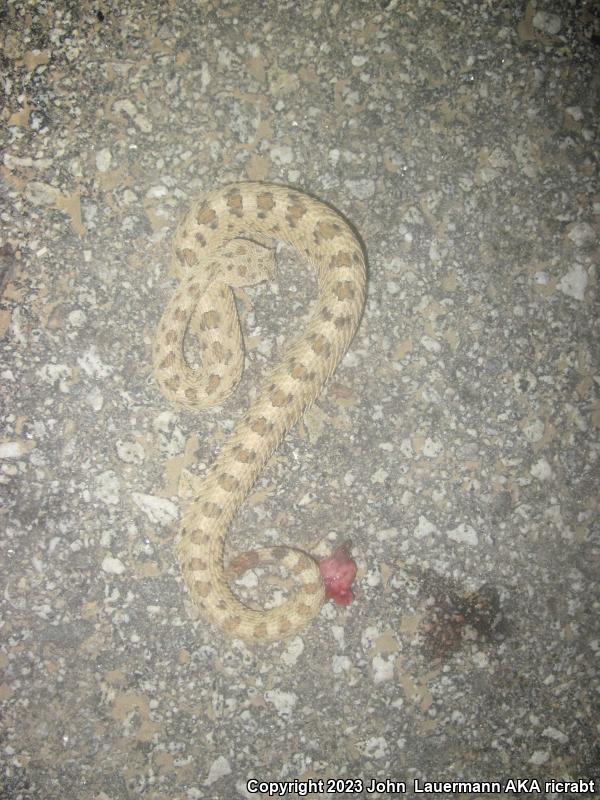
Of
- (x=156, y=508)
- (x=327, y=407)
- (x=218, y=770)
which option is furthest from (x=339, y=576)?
(x=218, y=770)

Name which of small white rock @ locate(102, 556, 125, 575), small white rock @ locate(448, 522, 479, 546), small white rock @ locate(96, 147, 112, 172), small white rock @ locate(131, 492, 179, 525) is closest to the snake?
small white rock @ locate(131, 492, 179, 525)

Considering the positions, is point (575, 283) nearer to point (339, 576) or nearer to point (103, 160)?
point (339, 576)

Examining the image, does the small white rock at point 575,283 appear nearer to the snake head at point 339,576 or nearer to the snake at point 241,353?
the snake at point 241,353

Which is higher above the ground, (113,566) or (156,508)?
(156,508)

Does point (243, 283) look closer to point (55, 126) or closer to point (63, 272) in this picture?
point (63, 272)

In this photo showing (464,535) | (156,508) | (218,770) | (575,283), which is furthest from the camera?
(575,283)

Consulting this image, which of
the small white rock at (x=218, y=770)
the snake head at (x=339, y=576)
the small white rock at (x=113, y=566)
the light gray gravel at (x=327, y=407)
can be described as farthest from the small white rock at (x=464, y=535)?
the small white rock at (x=113, y=566)

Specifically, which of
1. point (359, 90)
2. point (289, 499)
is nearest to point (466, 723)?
point (289, 499)
